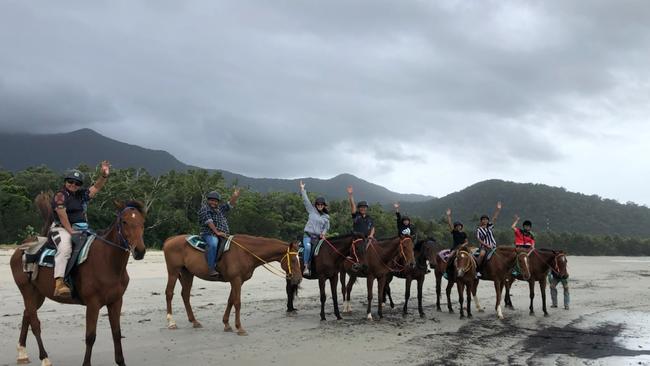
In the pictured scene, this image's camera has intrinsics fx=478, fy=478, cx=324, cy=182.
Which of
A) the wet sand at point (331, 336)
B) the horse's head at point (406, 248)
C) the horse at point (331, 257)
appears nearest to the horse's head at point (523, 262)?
the wet sand at point (331, 336)

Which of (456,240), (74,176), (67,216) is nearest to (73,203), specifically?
(67,216)

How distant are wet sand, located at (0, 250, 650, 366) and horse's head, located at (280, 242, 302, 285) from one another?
118cm

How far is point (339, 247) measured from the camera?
40.3 feet

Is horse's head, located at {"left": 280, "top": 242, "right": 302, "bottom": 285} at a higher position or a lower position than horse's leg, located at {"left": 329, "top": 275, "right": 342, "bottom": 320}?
higher

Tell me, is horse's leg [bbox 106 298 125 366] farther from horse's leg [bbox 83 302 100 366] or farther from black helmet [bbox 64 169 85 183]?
black helmet [bbox 64 169 85 183]

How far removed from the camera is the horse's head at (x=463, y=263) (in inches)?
511

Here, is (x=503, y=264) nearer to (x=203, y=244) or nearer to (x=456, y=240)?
(x=456, y=240)

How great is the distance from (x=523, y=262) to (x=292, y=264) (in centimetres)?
746

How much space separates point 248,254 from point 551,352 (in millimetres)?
6519

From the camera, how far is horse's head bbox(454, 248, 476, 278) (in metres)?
13.0

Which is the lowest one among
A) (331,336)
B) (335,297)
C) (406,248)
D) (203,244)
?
(331,336)

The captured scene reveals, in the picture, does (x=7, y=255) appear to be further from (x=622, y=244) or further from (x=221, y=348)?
(x=622, y=244)

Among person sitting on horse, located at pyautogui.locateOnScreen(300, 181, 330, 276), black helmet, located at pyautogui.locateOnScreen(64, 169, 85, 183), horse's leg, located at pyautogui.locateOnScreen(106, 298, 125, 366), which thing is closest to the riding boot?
horse's leg, located at pyautogui.locateOnScreen(106, 298, 125, 366)

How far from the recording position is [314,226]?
12.6m
